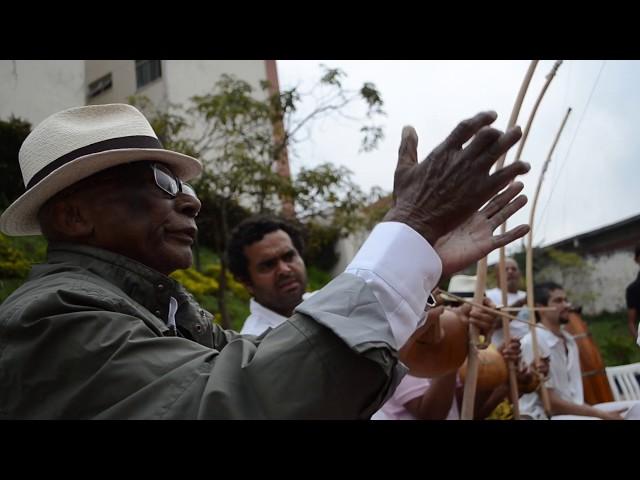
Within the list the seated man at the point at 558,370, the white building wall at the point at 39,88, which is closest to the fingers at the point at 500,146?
the seated man at the point at 558,370

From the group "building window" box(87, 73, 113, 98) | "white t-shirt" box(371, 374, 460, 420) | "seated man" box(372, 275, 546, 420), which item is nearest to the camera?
"seated man" box(372, 275, 546, 420)

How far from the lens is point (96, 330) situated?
4.51ft

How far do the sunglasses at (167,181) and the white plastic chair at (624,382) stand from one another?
16.7 feet

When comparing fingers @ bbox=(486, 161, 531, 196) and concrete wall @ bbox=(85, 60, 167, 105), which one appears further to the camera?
concrete wall @ bbox=(85, 60, 167, 105)

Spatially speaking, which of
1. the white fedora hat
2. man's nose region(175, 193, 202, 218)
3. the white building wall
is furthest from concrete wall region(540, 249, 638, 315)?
the white building wall

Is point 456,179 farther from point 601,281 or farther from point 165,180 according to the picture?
point 601,281

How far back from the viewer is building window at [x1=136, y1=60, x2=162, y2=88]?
1338 cm

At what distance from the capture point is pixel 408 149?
59.6 inches

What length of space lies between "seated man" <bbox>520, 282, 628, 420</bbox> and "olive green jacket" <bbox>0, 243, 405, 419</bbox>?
3451mm

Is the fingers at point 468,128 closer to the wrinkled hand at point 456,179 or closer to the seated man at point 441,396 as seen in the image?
the wrinkled hand at point 456,179

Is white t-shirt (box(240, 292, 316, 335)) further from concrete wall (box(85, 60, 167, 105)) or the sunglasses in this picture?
concrete wall (box(85, 60, 167, 105))

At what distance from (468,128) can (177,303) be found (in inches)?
36.5
